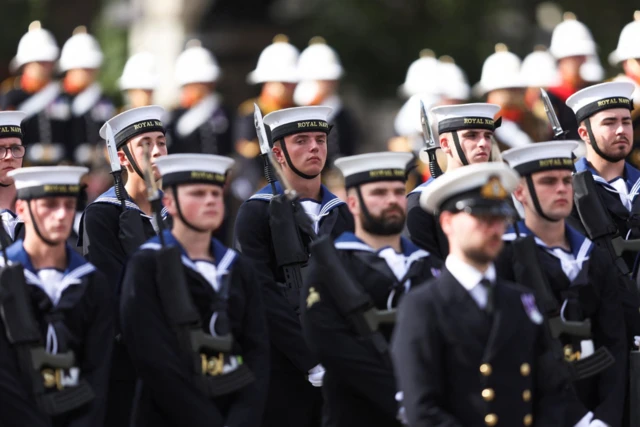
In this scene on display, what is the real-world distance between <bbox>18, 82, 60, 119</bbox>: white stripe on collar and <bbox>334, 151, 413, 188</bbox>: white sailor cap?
9.77 m

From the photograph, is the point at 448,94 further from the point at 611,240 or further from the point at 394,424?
the point at 394,424

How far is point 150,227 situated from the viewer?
1070 centimetres

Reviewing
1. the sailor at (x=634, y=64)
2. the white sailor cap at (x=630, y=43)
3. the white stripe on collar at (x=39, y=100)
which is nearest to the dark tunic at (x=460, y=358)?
the sailor at (x=634, y=64)

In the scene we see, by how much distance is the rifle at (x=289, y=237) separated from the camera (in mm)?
10484

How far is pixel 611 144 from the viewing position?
450 inches

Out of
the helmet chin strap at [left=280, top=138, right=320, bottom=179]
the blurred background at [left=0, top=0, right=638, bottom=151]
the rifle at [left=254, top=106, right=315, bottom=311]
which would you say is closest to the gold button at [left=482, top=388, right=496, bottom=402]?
the rifle at [left=254, top=106, right=315, bottom=311]

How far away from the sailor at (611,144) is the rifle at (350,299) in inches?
106

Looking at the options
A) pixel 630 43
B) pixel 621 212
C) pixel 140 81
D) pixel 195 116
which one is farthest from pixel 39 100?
pixel 621 212

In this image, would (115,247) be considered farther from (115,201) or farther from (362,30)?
(362,30)

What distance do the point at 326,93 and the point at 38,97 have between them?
300 centimetres

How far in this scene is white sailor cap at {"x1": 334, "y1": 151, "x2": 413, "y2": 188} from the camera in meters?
9.26

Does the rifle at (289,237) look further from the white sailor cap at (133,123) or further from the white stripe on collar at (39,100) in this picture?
the white stripe on collar at (39,100)

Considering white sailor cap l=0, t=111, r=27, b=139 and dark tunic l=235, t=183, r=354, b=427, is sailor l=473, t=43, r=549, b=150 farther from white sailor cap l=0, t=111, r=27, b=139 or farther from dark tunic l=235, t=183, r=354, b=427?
white sailor cap l=0, t=111, r=27, b=139

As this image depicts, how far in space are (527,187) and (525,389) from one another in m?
1.79
